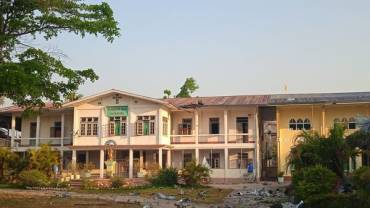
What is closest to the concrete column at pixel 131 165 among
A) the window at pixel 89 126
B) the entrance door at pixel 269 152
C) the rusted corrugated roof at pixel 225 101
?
the window at pixel 89 126

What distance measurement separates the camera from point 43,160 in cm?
3119

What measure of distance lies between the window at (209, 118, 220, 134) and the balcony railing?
10612mm

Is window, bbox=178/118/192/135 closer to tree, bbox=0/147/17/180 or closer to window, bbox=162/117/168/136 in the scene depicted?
window, bbox=162/117/168/136

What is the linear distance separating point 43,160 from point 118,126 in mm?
7549

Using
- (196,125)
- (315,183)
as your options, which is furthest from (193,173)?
(315,183)

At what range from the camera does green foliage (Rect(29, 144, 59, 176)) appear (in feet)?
102

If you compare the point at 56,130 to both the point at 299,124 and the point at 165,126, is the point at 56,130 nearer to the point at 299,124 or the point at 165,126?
the point at 165,126

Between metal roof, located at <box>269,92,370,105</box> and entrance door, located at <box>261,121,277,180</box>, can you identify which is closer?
metal roof, located at <box>269,92,370,105</box>

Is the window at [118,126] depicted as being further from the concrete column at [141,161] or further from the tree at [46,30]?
the tree at [46,30]

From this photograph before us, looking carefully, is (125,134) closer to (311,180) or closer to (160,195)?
(160,195)

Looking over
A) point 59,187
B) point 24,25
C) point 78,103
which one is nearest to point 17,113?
point 78,103

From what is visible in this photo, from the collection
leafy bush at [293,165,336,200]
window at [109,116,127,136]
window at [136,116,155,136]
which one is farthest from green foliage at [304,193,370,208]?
window at [109,116,127,136]

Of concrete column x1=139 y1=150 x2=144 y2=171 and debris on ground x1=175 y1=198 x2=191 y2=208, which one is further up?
concrete column x1=139 y1=150 x2=144 y2=171

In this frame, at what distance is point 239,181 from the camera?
36.0m
